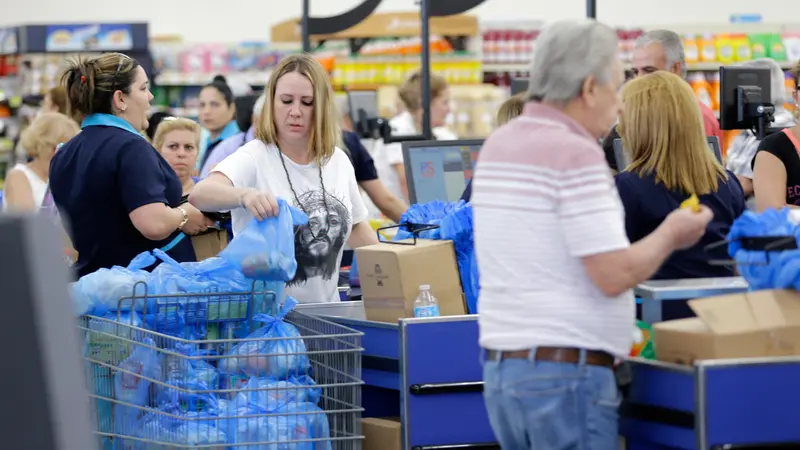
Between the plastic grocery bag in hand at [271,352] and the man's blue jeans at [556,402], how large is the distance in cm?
86

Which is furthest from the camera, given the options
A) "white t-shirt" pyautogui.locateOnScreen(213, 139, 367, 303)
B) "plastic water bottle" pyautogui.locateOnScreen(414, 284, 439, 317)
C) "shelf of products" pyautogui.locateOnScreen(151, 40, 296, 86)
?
"shelf of products" pyautogui.locateOnScreen(151, 40, 296, 86)

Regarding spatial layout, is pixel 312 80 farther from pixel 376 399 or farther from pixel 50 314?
pixel 50 314

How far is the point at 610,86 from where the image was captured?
2.24 meters

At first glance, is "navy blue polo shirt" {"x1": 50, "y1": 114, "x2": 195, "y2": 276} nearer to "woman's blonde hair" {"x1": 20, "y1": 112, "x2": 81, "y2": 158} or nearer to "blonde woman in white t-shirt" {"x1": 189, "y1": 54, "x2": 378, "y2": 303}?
"blonde woman in white t-shirt" {"x1": 189, "y1": 54, "x2": 378, "y2": 303}

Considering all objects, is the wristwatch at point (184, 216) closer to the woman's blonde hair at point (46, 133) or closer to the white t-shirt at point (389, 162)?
the woman's blonde hair at point (46, 133)

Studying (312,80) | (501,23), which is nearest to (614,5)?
(501,23)

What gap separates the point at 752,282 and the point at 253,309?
1.34 metres

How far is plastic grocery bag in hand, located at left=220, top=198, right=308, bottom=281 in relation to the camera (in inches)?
126

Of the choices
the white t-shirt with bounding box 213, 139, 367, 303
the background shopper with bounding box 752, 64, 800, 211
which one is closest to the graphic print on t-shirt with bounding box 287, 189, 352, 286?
the white t-shirt with bounding box 213, 139, 367, 303

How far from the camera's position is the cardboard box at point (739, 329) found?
2.40 meters

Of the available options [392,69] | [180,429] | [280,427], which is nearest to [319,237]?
[280,427]

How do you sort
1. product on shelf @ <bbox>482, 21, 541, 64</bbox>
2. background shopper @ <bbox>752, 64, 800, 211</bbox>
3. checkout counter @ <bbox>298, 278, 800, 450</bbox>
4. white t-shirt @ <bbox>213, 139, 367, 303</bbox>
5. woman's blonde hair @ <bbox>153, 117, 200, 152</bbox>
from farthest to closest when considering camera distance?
product on shelf @ <bbox>482, 21, 541, 64</bbox>, woman's blonde hair @ <bbox>153, 117, 200, 152</bbox>, background shopper @ <bbox>752, 64, 800, 211</bbox>, white t-shirt @ <bbox>213, 139, 367, 303</bbox>, checkout counter @ <bbox>298, 278, 800, 450</bbox>

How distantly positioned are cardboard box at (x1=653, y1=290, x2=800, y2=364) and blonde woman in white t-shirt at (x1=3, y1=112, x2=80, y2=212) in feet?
14.3

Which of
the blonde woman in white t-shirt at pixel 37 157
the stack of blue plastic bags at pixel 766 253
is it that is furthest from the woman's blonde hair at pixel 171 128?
the stack of blue plastic bags at pixel 766 253
